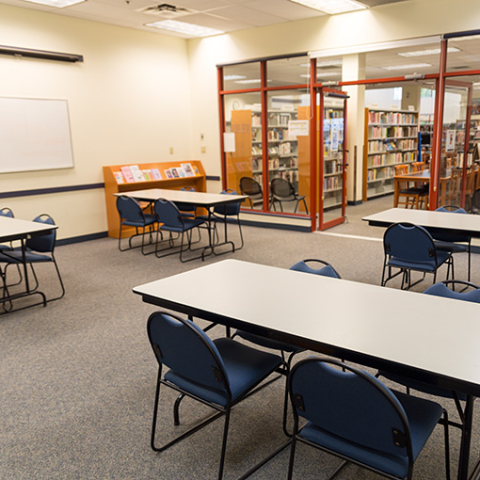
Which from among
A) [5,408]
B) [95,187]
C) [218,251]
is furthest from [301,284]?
[95,187]

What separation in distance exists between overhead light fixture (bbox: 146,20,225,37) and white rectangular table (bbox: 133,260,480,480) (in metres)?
5.80

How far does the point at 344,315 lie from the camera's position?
7.13 ft

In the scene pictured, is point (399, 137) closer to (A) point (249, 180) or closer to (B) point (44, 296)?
(A) point (249, 180)

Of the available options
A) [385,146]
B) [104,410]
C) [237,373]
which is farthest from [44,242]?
[385,146]

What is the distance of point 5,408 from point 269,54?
655 cm

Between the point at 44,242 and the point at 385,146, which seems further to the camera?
the point at 385,146

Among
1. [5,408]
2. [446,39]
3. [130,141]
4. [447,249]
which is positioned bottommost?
[5,408]

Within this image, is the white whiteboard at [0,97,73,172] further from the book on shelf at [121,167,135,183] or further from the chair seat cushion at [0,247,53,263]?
the chair seat cushion at [0,247,53,263]

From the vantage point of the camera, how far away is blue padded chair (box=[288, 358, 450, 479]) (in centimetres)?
156

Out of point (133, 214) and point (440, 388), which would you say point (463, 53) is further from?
point (440, 388)

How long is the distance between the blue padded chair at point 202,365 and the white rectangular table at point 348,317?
0.80ft

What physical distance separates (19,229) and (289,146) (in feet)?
15.5

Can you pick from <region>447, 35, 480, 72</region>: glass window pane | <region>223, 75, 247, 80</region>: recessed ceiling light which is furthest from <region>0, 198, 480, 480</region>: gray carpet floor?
<region>223, 75, 247, 80</region>: recessed ceiling light

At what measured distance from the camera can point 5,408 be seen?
2.88 meters
